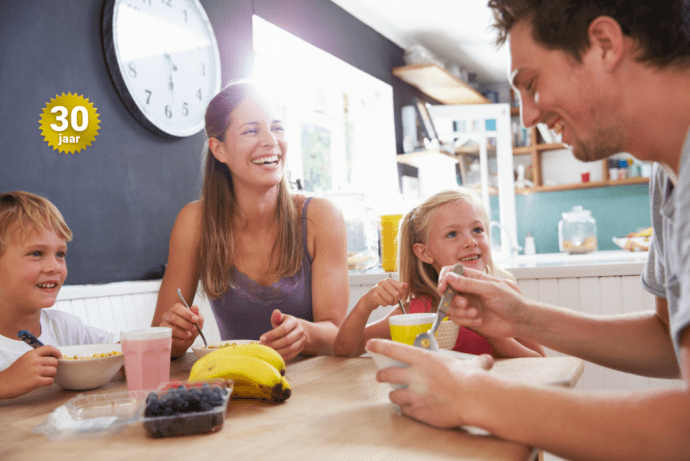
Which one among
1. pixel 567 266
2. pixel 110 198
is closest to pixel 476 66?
pixel 567 266

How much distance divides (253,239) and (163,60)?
115 centimetres

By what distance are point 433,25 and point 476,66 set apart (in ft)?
5.02

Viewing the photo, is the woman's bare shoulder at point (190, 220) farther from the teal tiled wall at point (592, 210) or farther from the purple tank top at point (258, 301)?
the teal tiled wall at point (592, 210)

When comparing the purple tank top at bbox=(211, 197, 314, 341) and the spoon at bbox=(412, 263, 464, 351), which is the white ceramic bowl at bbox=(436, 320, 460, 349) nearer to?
the spoon at bbox=(412, 263, 464, 351)

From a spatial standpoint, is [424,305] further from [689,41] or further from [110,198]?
[110,198]

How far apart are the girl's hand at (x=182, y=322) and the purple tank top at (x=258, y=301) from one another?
35cm

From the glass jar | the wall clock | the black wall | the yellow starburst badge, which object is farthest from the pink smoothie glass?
the glass jar

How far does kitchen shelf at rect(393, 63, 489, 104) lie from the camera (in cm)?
513

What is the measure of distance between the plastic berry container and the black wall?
1384 mm

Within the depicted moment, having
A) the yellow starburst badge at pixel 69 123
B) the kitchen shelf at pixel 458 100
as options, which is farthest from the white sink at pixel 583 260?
the kitchen shelf at pixel 458 100

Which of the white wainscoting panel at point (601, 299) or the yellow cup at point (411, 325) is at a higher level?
the yellow cup at point (411, 325)

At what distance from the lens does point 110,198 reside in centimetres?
221

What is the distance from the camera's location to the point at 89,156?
212cm

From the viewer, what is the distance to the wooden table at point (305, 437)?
0.64 meters
